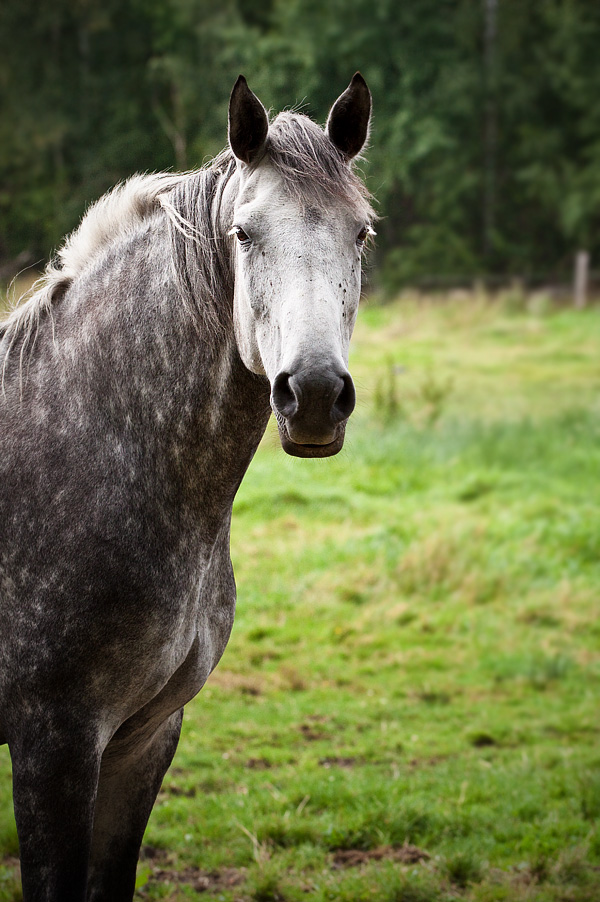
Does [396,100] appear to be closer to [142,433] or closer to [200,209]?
[200,209]

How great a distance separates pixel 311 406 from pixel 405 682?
4.25m

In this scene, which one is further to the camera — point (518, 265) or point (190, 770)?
point (518, 265)

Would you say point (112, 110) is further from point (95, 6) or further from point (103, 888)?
point (103, 888)

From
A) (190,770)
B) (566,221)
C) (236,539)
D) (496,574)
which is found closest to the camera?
(190,770)

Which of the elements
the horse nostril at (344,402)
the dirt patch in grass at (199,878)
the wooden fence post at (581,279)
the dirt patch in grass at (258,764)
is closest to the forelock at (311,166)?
the horse nostril at (344,402)

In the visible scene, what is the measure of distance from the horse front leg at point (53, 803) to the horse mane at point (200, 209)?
1.06 metres

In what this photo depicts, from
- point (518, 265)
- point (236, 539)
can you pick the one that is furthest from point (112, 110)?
point (236, 539)

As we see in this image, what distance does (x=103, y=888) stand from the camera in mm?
2467

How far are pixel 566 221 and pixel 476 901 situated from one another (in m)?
26.0

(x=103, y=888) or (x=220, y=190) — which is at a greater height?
(x=220, y=190)

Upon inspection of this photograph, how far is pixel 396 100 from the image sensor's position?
76.0ft

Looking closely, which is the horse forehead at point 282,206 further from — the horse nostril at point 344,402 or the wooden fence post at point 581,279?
the wooden fence post at point 581,279

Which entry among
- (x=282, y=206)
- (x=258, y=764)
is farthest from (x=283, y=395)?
(x=258, y=764)

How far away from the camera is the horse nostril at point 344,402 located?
1668mm
